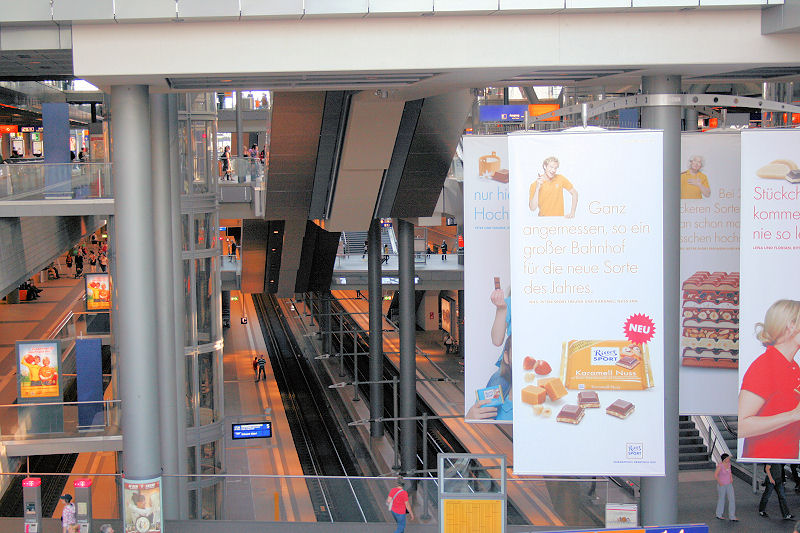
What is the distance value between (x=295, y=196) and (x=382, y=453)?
24.7 feet

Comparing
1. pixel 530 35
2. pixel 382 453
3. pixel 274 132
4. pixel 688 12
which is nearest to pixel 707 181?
pixel 688 12

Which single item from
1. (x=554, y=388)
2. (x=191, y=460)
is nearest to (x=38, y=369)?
(x=191, y=460)

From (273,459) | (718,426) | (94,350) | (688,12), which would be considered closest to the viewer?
(688,12)

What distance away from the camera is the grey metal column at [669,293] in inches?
A: 392

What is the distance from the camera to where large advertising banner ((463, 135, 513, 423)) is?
423 inches

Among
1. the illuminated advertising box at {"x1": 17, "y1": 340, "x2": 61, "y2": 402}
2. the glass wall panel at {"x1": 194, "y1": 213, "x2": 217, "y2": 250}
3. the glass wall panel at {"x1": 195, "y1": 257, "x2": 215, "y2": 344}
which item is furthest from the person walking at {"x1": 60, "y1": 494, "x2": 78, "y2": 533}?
the illuminated advertising box at {"x1": 17, "y1": 340, "x2": 61, "y2": 402}

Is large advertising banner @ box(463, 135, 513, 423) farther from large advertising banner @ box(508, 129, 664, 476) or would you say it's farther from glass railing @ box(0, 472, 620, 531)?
large advertising banner @ box(508, 129, 664, 476)

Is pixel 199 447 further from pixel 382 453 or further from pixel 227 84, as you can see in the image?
pixel 382 453

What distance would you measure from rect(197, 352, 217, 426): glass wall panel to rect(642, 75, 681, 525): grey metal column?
6901 mm

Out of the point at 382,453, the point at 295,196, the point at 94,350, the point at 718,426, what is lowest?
the point at 382,453

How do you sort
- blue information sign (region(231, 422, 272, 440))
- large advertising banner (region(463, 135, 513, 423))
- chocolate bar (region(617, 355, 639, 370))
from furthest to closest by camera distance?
blue information sign (region(231, 422, 272, 440))
large advertising banner (region(463, 135, 513, 423))
chocolate bar (region(617, 355, 639, 370))

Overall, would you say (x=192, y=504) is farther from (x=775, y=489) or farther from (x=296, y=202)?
(x=296, y=202)

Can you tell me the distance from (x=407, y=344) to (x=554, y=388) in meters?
11.3

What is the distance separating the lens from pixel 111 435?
15.0 m
